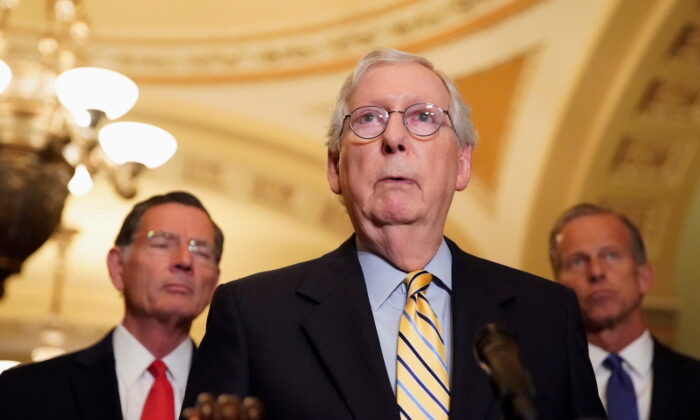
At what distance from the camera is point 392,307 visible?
216 cm

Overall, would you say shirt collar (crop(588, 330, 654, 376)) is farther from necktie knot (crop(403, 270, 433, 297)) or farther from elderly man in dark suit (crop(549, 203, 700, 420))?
necktie knot (crop(403, 270, 433, 297))

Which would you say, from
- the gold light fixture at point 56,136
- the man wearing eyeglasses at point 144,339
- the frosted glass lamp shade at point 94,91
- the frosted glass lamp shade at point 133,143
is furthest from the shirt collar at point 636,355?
the frosted glass lamp shade at point 133,143

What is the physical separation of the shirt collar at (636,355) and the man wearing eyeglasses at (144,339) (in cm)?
127

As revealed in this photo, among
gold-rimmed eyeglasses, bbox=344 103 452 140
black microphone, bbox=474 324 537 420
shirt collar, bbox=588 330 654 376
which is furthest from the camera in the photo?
shirt collar, bbox=588 330 654 376

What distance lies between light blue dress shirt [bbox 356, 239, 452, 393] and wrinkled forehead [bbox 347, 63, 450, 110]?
31 centimetres

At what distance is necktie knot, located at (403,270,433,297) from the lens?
83.8 inches

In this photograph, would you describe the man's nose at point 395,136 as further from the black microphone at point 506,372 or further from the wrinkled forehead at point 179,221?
the wrinkled forehead at point 179,221

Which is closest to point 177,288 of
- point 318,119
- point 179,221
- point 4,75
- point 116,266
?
point 179,221

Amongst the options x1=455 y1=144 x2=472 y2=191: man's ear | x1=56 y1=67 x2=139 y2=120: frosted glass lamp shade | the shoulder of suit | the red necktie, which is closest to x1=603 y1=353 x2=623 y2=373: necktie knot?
the shoulder of suit

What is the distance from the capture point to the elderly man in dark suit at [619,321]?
3.21m

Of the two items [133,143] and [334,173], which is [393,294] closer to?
[334,173]

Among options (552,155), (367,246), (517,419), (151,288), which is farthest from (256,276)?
(552,155)

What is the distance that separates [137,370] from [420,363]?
141 centimetres

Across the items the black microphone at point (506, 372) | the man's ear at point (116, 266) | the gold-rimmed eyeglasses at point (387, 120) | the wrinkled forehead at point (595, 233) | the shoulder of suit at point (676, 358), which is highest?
the wrinkled forehead at point (595, 233)
